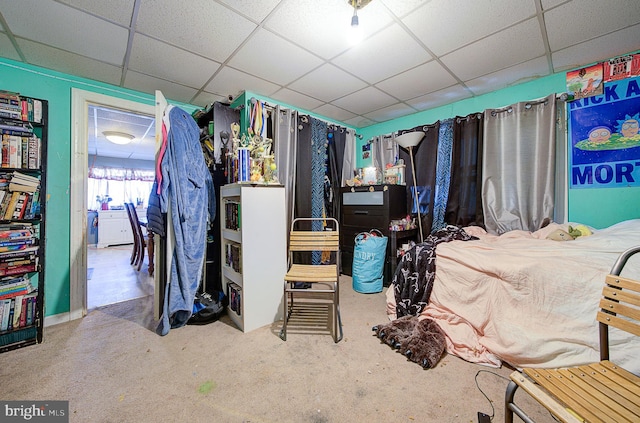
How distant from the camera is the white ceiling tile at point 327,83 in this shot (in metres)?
2.31

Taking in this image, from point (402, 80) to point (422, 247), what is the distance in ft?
5.57

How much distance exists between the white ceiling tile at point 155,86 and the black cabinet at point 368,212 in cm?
224

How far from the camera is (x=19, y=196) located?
1776 millimetres

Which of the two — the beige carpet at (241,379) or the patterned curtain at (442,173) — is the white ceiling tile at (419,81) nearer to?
the patterned curtain at (442,173)

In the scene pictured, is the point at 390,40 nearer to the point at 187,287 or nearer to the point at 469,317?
the point at 469,317

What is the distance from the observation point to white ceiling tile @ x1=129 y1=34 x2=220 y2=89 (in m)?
1.86

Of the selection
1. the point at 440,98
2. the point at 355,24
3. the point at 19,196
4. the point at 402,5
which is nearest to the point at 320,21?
the point at 355,24

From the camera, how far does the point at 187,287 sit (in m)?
2.02

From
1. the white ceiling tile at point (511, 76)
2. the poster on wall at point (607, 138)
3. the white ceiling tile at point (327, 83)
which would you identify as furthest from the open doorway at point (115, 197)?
the poster on wall at point (607, 138)

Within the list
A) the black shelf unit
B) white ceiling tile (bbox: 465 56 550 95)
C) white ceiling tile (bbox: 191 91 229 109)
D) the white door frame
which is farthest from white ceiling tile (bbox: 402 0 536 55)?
the white door frame

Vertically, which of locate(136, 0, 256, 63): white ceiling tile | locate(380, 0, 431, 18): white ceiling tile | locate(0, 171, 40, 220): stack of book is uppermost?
locate(380, 0, 431, 18): white ceiling tile

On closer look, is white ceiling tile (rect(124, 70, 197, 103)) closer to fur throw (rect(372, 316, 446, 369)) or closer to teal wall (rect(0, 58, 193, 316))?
teal wall (rect(0, 58, 193, 316))

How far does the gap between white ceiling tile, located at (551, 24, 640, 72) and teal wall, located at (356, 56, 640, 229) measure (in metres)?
0.19

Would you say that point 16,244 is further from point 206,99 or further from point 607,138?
point 607,138
